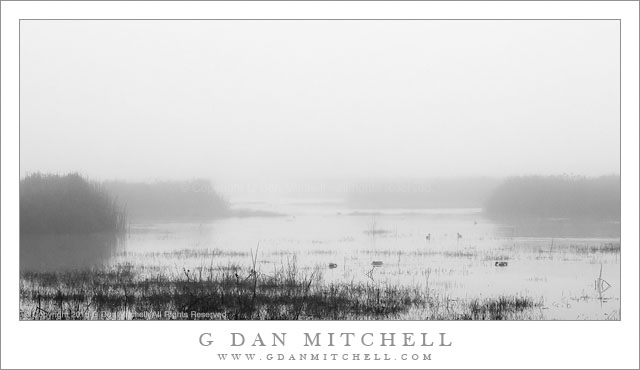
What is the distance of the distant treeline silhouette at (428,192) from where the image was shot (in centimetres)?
1680

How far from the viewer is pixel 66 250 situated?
14.8 meters

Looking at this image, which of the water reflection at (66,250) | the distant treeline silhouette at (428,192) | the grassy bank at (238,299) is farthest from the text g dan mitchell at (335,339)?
the distant treeline silhouette at (428,192)

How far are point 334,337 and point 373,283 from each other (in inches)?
143

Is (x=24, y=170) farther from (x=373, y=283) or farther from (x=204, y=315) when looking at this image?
(x=373, y=283)

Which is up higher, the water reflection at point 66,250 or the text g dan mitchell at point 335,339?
the water reflection at point 66,250

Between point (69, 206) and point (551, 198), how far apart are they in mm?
11012

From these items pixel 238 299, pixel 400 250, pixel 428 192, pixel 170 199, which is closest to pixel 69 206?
pixel 170 199

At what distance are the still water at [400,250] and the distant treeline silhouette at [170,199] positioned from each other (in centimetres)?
27

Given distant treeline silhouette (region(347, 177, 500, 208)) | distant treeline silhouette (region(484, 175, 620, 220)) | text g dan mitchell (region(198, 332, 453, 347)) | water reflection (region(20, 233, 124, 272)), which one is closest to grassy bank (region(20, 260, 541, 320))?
water reflection (region(20, 233, 124, 272))

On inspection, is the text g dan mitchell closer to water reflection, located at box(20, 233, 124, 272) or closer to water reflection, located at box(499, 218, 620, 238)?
water reflection, located at box(20, 233, 124, 272)

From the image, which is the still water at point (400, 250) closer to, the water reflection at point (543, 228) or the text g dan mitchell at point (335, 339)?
the water reflection at point (543, 228)

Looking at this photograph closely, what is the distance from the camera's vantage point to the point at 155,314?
11422 millimetres

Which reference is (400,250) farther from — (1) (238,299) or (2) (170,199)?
(1) (238,299)

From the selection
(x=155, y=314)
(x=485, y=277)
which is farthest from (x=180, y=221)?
(x=485, y=277)
